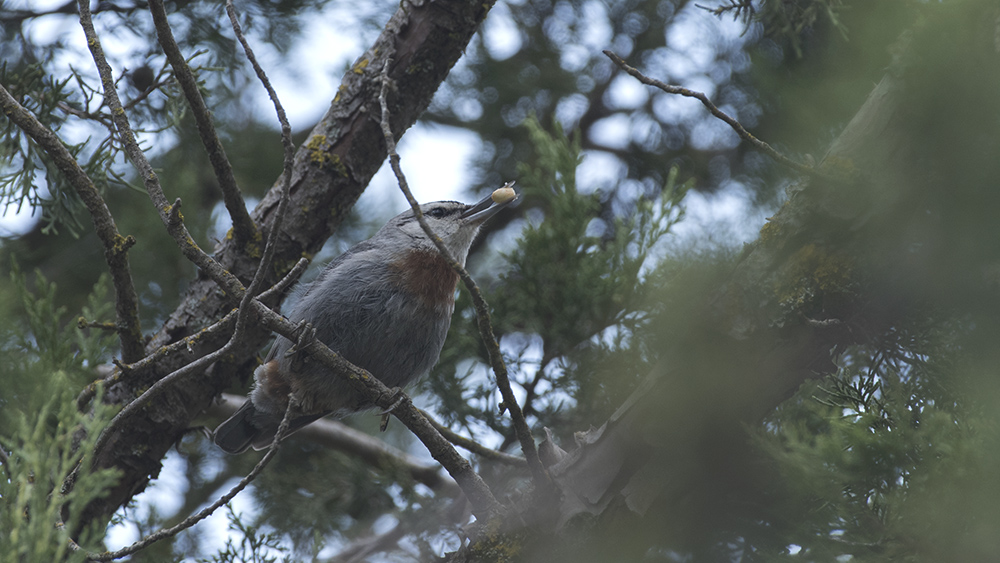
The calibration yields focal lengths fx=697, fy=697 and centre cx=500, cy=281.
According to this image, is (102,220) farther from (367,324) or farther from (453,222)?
(453,222)

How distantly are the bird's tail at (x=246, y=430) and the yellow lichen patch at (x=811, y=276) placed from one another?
2623mm

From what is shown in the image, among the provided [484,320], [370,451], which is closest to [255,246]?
[370,451]

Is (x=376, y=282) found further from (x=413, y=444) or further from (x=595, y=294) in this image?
(x=413, y=444)

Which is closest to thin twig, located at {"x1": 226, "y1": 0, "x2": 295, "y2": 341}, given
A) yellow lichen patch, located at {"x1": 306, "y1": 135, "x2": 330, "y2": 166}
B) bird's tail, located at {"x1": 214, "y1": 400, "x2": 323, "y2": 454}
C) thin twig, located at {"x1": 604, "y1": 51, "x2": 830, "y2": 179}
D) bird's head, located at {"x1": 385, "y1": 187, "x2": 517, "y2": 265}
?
yellow lichen patch, located at {"x1": 306, "y1": 135, "x2": 330, "y2": 166}

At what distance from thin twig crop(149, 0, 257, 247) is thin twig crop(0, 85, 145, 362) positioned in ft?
1.53

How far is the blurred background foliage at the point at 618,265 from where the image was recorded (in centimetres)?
170

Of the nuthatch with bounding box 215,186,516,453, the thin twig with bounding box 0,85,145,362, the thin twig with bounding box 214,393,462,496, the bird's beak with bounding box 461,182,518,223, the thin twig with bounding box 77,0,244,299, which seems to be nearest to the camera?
the thin twig with bounding box 77,0,244,299

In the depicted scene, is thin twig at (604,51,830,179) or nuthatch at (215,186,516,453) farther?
nuthatch at (215,186,516,453)

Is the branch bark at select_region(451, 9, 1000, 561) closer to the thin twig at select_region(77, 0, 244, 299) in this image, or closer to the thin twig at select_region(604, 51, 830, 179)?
the thin twig at select_region(604, 51, 830, 179)

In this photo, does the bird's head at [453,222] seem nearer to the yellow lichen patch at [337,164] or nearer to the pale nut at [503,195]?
the pale nut at [503,195]

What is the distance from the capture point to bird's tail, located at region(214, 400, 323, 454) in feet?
12.2

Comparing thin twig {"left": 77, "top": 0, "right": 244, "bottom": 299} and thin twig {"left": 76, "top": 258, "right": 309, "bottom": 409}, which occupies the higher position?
thin twig {"left": 77, "top": 0, "right": 244, "bottom": 299}

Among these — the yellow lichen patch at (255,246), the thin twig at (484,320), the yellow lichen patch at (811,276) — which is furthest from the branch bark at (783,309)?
the yellow lichen patch at (255,246)

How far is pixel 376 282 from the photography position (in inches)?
131
